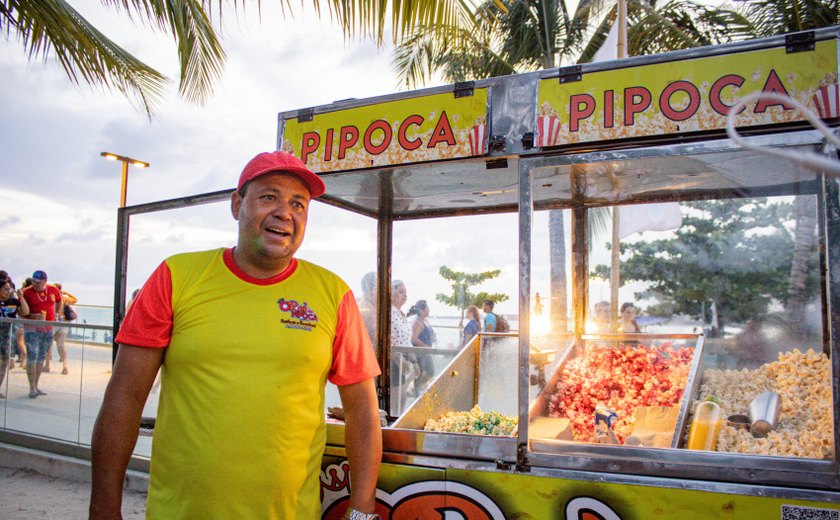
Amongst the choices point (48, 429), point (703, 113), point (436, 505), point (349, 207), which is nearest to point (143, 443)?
point (48, 429)

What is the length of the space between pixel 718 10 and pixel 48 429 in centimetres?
1223

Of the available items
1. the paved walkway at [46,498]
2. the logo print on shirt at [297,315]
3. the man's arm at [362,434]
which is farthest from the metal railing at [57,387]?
the logo print on shirt at [297,315]

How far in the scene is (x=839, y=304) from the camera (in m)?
1.85

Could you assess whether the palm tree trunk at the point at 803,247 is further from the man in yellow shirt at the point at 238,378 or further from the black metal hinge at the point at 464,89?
the man in yellow shirt at the point at 238,378

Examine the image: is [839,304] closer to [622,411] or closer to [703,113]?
[703,113]

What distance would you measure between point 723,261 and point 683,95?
9068 millimetres

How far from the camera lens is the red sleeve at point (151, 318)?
1.91 meters

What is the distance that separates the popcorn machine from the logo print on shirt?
29.5 inches

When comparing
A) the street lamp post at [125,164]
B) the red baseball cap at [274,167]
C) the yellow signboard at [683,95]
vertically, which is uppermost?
the street lamp post at [125,164]

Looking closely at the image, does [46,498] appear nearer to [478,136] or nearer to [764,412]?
[478,136]

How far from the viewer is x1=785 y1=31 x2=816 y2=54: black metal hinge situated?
1.96 m

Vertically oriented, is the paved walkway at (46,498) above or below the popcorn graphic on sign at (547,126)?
below

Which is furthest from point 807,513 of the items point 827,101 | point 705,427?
point 827,101

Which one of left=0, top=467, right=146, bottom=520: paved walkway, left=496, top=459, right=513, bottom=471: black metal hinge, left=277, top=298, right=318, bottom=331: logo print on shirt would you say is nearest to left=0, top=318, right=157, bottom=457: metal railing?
left=0, top=467, right=146, bottom=520: paved walkway
